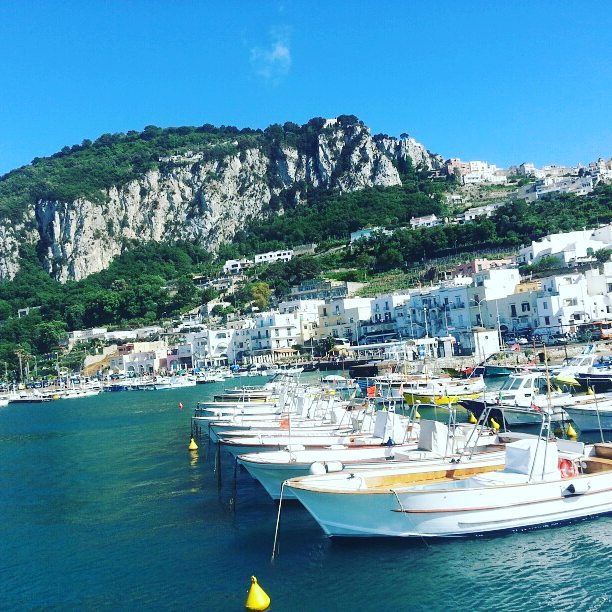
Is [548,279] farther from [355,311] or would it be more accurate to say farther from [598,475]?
[598,475]

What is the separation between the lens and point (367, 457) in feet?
68.4

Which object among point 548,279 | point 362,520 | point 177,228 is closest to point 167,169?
point 177,228

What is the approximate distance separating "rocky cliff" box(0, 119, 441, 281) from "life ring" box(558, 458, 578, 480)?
153 metres

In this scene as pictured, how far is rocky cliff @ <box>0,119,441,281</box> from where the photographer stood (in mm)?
161750

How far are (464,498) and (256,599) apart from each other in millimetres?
5258

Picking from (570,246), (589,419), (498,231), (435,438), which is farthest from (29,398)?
(435,438)

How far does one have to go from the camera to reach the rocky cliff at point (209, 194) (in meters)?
162

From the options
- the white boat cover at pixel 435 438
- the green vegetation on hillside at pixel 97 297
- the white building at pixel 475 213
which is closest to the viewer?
the white boat cover at pixel 435 438

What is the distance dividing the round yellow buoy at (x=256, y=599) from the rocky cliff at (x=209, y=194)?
508ft

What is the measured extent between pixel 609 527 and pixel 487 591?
4.52 metres

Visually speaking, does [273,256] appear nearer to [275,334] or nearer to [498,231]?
[275,334]

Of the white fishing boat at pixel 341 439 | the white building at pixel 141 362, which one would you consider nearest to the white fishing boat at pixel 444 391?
the white fishing boat at pixel 341 439

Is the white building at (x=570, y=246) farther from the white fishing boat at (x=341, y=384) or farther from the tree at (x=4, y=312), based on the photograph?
the tree at (x=4, y=312)

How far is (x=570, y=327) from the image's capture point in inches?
2589
